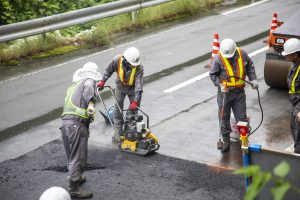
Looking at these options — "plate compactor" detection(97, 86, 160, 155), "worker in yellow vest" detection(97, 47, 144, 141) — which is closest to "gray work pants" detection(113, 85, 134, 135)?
"worker in yellow vest" detection(97, 47, 144, 141)

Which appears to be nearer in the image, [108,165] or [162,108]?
[108,165]

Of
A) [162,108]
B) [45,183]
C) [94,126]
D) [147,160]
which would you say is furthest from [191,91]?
[45,183]

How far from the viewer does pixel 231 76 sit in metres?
7.91

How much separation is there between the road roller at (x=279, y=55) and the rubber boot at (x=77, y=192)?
207 inches

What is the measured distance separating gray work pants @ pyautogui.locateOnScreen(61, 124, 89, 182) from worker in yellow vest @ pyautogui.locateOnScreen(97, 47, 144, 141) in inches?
55.5

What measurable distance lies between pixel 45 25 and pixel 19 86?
9.58ft

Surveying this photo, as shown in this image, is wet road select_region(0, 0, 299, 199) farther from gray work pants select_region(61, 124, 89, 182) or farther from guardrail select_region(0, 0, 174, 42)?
guardrail select_region(0, 0, 174, 42)

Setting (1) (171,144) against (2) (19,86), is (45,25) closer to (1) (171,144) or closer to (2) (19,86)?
(2) (19,86)

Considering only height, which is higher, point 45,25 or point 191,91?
point 45,25

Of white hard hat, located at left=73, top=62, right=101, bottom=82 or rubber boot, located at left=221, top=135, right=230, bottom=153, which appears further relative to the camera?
rubber boot, located at left=221, top=135, right=230, bottom=153

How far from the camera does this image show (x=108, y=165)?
25.6 feet

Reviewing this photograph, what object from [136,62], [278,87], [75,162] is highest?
[136,62]

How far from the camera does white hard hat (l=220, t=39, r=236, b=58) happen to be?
7801 millimetres

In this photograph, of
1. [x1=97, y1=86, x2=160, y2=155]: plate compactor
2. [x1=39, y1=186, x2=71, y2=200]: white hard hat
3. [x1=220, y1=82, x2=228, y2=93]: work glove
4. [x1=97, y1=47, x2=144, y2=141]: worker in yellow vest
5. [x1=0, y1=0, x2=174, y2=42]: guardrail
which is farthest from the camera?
[x1=0, y1=0, x2=174, y2=42]: guardrail
